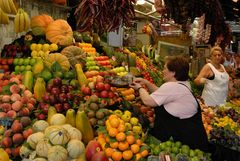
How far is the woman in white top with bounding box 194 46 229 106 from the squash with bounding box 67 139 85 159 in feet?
12.0

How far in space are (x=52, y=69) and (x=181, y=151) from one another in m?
2.05

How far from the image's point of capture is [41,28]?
619 centimetres

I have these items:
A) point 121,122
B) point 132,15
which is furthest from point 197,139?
point 132,15

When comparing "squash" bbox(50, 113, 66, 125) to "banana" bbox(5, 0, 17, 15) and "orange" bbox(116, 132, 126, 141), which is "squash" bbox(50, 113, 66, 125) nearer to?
"orange" bbox(116, 132, 126, 141)

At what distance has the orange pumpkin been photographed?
20.2ft

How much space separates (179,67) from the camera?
151 inches

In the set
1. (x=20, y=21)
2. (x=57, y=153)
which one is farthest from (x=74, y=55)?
(x=57, y=153)

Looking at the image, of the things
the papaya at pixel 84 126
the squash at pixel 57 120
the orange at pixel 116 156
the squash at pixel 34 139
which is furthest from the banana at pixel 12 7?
the orange at pixel 116 156

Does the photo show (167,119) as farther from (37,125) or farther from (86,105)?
(37,125)

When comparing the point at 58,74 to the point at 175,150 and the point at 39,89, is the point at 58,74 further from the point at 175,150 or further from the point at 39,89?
the point at 175,150

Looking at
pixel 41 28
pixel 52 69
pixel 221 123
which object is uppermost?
pixel 41 28

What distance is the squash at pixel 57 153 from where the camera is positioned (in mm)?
2875

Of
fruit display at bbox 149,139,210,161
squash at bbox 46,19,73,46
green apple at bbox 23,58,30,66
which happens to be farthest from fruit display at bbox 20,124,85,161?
squash at bbox 46,19,73,46

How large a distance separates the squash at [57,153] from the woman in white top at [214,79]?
3.84 metres
